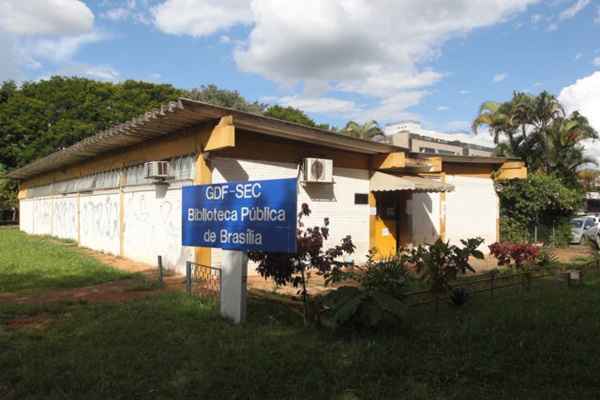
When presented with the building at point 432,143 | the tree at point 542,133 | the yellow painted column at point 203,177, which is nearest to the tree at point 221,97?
the building at point 432,143

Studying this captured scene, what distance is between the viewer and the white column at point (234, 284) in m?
5.45

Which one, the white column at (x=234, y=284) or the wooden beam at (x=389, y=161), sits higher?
the wooden beam at (x=389, y=161)

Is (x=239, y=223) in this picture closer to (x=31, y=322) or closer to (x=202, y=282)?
(x=202, y=282)

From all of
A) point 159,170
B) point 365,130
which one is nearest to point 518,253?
point 159,170

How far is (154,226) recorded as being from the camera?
1136 centimetres

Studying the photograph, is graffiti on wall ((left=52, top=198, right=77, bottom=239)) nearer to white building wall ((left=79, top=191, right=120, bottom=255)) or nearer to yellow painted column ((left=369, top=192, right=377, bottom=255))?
white building wall ((left=79, top=191, right=120, bottom=255))

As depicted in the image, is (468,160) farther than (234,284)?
Yes

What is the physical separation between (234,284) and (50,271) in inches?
275

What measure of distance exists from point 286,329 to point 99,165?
1291 cm

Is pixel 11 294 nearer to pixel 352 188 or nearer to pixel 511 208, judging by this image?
pixel 352 188

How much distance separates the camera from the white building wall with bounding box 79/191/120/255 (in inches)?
553

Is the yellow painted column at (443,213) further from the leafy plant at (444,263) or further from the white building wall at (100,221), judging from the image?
the white building wall at (100,221)

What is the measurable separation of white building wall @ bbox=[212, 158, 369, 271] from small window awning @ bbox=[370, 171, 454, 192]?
0.96ft

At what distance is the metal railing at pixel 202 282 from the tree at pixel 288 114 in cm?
3656
